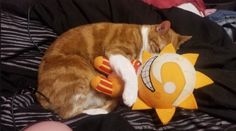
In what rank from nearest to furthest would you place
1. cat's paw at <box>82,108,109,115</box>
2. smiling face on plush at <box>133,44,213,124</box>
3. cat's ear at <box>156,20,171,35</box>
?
smiling face on plush at <box>133,44,213,124</box>
cat's paw at <box>82,108,109,115</box>
cat's ear at <box>156,20,171,35</box>

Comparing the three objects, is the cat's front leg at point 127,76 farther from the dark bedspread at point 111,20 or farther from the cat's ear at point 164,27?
the cat's ear at point 164,27

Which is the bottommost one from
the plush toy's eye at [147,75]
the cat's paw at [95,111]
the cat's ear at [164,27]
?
the cat's paw at [95,111]

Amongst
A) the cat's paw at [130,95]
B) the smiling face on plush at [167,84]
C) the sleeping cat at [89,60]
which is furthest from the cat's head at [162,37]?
the cat's paw at [130,95]

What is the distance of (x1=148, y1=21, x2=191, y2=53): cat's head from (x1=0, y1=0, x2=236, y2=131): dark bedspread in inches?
1.5

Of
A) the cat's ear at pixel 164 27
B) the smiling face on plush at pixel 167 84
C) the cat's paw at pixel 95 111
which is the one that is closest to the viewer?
the smiling face on plush at pixel 167 84

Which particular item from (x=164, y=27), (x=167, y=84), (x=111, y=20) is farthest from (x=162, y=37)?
(x=167, y=84)

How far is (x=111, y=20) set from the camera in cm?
169

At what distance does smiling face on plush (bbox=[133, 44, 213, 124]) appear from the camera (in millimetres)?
1171

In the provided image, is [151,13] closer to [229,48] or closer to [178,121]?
[229,48]

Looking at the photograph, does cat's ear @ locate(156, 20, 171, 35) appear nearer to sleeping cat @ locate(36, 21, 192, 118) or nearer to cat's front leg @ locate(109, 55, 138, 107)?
sleeping cat @ locate(36, 21, 192, 118)

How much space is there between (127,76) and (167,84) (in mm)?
146

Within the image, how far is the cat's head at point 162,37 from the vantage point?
150 cm

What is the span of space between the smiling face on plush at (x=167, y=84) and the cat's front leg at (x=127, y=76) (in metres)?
0.02

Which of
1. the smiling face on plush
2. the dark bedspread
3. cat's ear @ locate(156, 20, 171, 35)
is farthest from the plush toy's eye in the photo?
cat's ear @ locate(156, 20, 171, 35)
